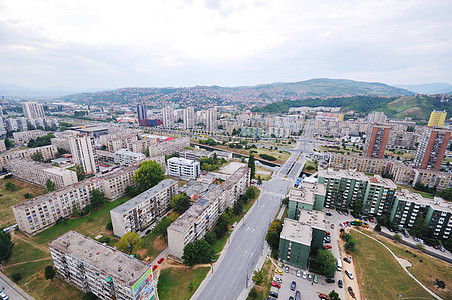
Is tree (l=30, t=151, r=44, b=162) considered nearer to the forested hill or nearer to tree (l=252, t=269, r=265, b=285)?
tree (l=252, t=269, r=265, b=285)

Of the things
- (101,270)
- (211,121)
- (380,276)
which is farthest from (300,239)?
(211,121)

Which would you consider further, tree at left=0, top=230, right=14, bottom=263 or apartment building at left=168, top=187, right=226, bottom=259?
apartment building at left=168, top=187, right=226, bottom=259

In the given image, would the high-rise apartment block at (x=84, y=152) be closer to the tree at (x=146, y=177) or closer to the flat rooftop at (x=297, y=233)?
the tree at (x=146, y=177)

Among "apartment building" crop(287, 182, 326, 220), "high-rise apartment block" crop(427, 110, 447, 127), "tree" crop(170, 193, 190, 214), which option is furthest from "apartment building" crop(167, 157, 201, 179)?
"high-rise apartment block" crop(427, 110, 447, 127)

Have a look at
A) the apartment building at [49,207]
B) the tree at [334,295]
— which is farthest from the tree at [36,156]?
the tree at [334,295]

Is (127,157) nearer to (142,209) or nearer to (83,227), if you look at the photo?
(83,227)

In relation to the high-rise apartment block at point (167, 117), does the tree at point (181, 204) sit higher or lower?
lower

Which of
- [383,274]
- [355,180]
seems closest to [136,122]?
[355,180]
